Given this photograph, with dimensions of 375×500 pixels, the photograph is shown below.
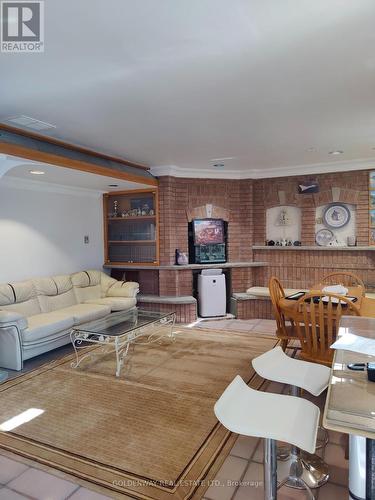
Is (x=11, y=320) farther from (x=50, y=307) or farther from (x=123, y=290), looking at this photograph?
(x=123, y=290)

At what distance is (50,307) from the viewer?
15.7ft

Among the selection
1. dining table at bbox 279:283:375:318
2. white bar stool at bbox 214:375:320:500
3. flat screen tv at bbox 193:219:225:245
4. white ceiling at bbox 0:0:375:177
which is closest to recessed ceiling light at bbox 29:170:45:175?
white ceiling at bbox 0:0:375:177

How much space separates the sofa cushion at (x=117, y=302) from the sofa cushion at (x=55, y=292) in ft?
0.97

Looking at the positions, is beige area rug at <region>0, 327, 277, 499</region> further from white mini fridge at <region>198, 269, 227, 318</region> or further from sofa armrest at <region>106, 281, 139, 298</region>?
white mini fridge at <region>198, 269, 227, 318</region>

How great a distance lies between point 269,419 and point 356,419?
0.44 m

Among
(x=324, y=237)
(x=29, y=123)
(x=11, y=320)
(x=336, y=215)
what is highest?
(x=29, y=123)

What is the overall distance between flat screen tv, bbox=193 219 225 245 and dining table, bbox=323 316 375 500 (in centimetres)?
468

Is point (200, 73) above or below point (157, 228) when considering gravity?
above

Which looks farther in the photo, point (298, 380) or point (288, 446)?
point (288, 446)

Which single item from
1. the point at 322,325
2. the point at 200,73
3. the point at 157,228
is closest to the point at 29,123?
the point at 200,73

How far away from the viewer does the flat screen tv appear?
605cm

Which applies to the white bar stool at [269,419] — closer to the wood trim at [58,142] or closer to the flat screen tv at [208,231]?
the wood trim at [58,142]

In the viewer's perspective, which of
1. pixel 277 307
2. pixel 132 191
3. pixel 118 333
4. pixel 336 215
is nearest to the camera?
pixel 277 307

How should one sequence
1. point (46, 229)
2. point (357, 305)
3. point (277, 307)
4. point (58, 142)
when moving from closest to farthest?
point (357, 305), point (277, 307), point (58, 142), point (46, 229)
